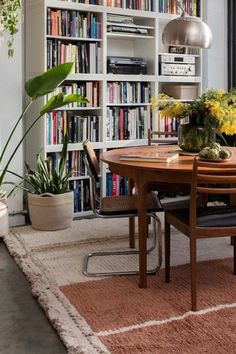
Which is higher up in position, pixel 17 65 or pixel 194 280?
pixel 17 65

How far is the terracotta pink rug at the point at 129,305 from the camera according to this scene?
2105 millimetres

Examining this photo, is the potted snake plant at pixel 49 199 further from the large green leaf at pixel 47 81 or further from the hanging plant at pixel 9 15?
the hanging plant at pixel 9 15

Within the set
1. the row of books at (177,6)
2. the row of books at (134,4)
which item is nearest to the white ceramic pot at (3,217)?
the row of books at (134,4)

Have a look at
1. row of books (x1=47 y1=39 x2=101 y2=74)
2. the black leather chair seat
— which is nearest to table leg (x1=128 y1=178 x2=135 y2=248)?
the black leather chair seat

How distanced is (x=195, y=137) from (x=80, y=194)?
1.70 meters

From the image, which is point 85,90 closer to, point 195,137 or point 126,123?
point 126,123

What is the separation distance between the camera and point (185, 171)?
2.50m

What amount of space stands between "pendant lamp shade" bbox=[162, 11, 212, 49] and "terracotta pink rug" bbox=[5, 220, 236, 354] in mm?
1373

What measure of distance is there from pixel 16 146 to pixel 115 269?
1536mm

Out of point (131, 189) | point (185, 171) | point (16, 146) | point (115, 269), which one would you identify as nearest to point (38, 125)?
point (16, 146)

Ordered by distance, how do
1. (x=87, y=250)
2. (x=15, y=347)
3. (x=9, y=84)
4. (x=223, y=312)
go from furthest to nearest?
(x=9, y=84) → (x=87, y=250) → (x=223, y=312) → (x=15, y=347)

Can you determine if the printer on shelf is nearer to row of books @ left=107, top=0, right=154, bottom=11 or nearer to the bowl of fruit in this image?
row of books @ left=107, top=0, right=154, bottom=11

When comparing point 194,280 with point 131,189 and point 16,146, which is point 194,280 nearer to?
point 131,189

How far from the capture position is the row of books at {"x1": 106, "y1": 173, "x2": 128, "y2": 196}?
4617 millimetres
